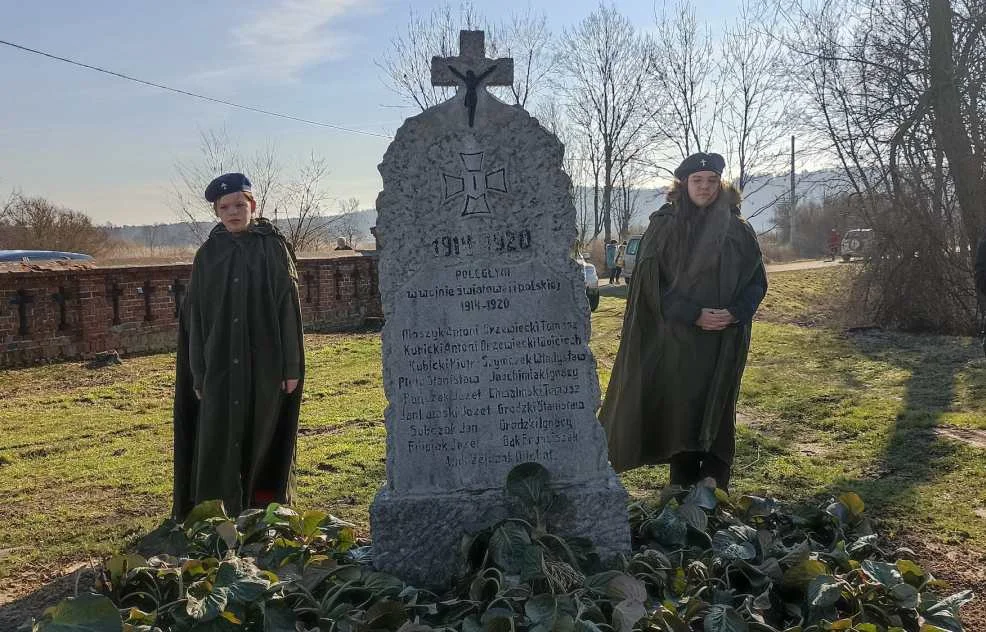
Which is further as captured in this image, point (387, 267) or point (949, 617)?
point (387, 267)

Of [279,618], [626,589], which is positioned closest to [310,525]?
[279,618]

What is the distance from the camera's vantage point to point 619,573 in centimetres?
307

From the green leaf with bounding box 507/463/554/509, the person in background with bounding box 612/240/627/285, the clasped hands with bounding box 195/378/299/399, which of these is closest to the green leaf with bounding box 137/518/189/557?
the clasped hands with bounding box 195/378/299/399

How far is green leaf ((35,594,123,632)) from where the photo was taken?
2.62 m

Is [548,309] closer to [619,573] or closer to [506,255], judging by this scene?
[506,255]

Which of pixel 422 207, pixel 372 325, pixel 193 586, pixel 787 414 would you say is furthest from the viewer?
pixel 372 325

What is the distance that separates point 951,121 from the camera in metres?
11.5

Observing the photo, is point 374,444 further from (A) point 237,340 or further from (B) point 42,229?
(B) point 42,229

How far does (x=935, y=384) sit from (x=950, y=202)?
16.9 feet

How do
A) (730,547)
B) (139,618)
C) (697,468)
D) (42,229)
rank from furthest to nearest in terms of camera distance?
(42,229)
(697,468)
(730,547)
(139,618)

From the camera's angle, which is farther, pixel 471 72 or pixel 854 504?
pixel 854 504

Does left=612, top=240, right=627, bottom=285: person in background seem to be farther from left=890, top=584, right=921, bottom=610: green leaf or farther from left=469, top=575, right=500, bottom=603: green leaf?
left=469, top=575, right=500, bottom=603: green leaf

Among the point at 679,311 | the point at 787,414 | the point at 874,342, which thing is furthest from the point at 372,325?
the point at 679,311

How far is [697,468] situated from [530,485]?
5.14ft
